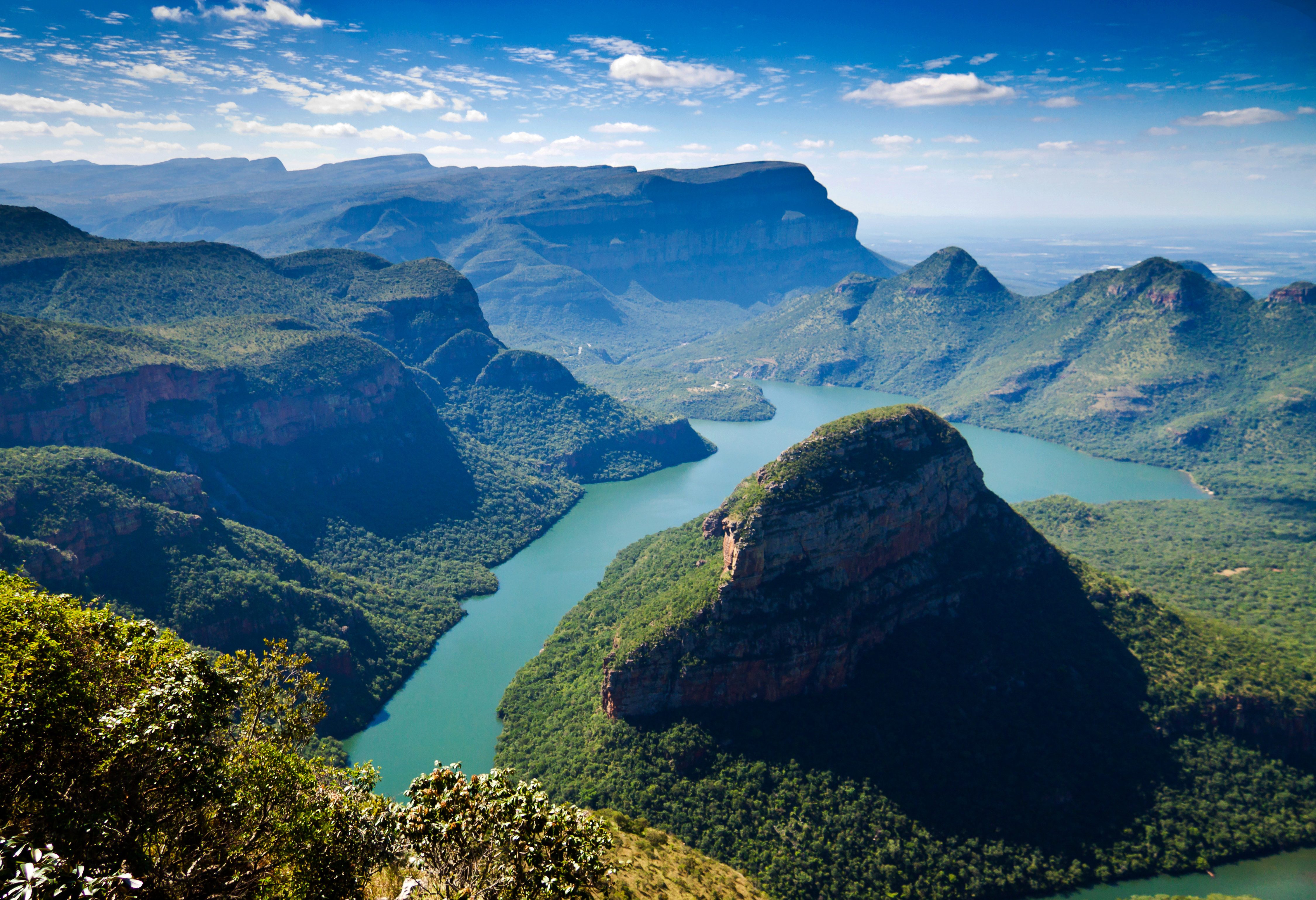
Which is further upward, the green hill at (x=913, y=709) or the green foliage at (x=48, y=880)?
the green foliage at (x=48, y=880)

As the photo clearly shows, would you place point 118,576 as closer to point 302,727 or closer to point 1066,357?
point 302,727

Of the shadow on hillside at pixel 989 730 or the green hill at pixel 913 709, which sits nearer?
the green hill at pixel 913 709

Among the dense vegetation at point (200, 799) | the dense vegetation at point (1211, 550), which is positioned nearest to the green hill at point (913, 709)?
the dense vegetation at point (1211, 550)

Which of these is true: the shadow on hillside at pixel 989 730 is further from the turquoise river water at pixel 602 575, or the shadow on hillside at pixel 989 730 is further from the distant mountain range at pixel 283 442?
the distant mountain range at pixel 283 442

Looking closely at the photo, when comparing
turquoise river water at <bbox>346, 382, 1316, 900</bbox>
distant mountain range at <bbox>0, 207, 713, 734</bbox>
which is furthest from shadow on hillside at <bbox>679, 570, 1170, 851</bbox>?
distant mountain range at <bbox>0, 207, 713, 734</bbox>

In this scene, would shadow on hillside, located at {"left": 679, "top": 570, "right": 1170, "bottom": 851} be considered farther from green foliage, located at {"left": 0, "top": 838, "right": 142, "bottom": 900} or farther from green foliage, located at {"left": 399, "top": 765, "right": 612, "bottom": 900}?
green foliage, located at {"left": 0, "top": 838, "right": 142, "bottom": 900}

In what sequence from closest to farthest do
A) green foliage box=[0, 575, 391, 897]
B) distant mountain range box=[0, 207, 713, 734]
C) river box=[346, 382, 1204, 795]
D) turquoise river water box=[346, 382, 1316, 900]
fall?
green foliage box=[0, 575, 391, 897], turquoise river water box=[346, 382, 1316, 900], river box=[346, 382, 1204, 795], distant mountain range box=[0, 207, 713, 734]

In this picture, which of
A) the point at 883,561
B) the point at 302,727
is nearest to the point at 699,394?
the point at 883,561

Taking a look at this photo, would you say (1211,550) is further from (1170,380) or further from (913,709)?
(1170,380)
